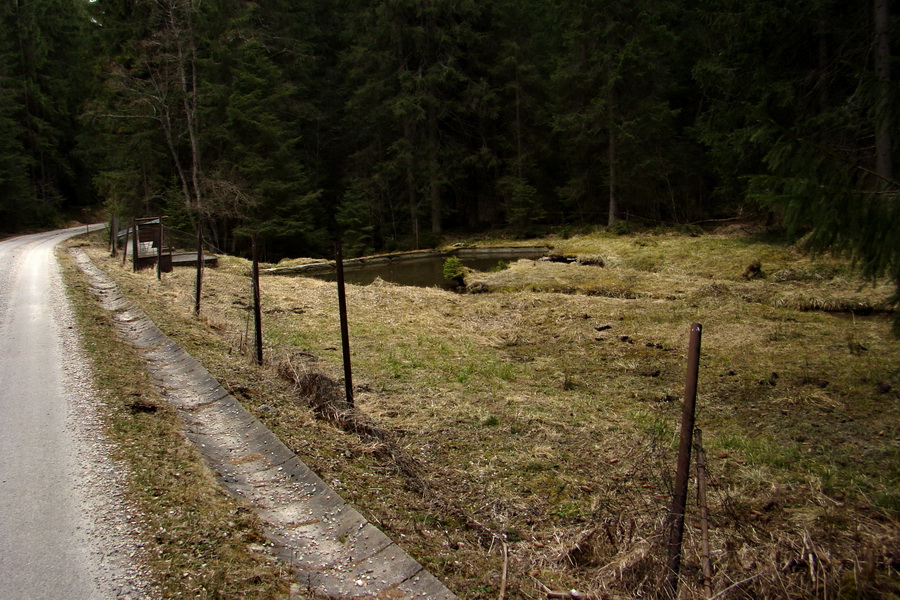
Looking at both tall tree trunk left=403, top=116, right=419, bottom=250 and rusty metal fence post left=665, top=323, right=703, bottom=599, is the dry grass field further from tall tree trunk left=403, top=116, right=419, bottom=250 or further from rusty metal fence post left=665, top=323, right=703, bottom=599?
tall tree trunk left=403, top=116, right=419, bottom=250

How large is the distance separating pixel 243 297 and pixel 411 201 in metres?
19.1

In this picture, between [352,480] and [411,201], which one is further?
[411,201]

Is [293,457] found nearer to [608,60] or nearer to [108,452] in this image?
[108,452]

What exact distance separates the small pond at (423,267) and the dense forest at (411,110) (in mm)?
3995

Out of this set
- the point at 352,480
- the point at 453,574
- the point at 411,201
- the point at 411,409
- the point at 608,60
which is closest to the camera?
the point at 453,574

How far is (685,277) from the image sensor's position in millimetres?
14133

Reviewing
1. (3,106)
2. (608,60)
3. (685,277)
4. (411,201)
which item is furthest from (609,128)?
(3,106)

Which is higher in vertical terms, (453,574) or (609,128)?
(609,128)

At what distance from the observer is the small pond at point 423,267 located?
2083 cm

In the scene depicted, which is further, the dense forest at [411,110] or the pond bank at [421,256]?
the pond bank at [421,256]

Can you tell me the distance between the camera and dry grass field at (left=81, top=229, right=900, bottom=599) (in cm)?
310

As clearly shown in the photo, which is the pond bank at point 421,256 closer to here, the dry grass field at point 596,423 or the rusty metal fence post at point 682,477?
the dry grass field at point 596,423

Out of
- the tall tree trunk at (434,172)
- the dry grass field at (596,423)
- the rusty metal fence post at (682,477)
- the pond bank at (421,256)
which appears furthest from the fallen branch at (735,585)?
the tall tree trunk at (434,172)

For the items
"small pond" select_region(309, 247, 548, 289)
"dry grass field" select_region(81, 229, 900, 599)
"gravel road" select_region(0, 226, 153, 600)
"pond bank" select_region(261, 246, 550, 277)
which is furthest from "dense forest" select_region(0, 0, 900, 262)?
"gravel road" select_region(0, 226, 153, 600)
